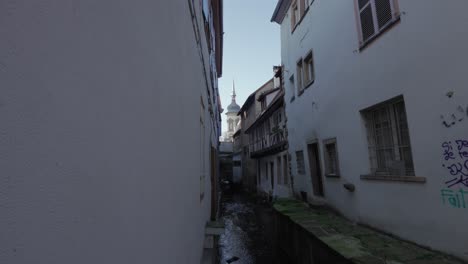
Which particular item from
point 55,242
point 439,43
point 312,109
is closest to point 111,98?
point 55,242

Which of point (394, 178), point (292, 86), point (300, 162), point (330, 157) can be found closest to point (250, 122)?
point (292, 86)

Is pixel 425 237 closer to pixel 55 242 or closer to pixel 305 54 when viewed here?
pixel 55 242

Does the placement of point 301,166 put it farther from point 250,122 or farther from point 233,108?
point 233,108

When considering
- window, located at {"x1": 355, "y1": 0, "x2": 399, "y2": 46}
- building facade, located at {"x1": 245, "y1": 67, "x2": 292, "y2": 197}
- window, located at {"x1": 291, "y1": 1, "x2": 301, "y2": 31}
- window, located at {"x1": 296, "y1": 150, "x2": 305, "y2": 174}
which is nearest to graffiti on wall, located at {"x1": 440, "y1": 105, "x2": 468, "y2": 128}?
window, located at {"x1": 355, "y1": 0, "x2": 399, "y2": 46}

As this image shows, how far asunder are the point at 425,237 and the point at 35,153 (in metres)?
5.62

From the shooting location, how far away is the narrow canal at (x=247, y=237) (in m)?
8.62

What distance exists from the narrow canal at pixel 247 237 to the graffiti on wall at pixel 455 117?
6.31 meters

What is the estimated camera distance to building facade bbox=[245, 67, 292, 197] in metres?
14.1

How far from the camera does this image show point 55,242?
59 centimetres

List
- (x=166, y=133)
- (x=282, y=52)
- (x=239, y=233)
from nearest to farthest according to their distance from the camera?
(x=166, y=133) → (x=239, y=233) → (x=282, y=52)

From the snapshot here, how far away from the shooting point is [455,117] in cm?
386

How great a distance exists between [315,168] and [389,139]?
4.14 meters

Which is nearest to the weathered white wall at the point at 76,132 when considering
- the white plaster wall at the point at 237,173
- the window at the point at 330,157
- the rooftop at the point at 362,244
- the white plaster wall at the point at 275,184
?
the rooftop at the point at 362,244

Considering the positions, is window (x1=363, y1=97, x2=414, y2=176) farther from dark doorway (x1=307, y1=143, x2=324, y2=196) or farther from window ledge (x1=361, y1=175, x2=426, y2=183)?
dark doorway (x1=307, y1=143, x2=324, y2=196)
